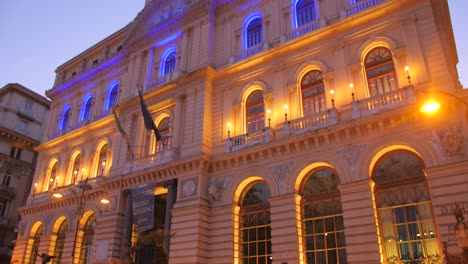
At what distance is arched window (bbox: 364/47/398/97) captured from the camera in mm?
17188

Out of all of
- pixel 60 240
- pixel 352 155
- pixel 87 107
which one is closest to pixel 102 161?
pixel 60 240

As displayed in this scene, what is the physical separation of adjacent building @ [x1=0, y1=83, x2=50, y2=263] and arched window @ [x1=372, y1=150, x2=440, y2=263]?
32967 millimetres

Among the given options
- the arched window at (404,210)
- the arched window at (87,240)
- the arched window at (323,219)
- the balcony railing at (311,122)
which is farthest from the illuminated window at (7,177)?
the arched window at (404,210)

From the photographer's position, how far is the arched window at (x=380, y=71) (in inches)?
677

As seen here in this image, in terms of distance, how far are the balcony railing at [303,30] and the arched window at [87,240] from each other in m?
16.3

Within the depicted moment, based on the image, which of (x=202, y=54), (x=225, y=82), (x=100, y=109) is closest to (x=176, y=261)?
(x=225, y=82)

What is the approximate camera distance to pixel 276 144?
18.2 m

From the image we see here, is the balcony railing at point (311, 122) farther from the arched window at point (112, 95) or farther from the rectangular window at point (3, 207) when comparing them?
the rectangular window at point (3, 207)

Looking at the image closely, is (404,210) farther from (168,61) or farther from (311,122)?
(168,61)

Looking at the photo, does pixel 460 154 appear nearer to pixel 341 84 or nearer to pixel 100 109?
pixel 341 84

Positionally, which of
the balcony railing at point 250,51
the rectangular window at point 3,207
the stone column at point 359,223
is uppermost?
the balcony railing at point 250,51

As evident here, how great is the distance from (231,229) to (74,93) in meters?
20.8

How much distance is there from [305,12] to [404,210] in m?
11.8

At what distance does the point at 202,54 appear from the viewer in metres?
23.9
